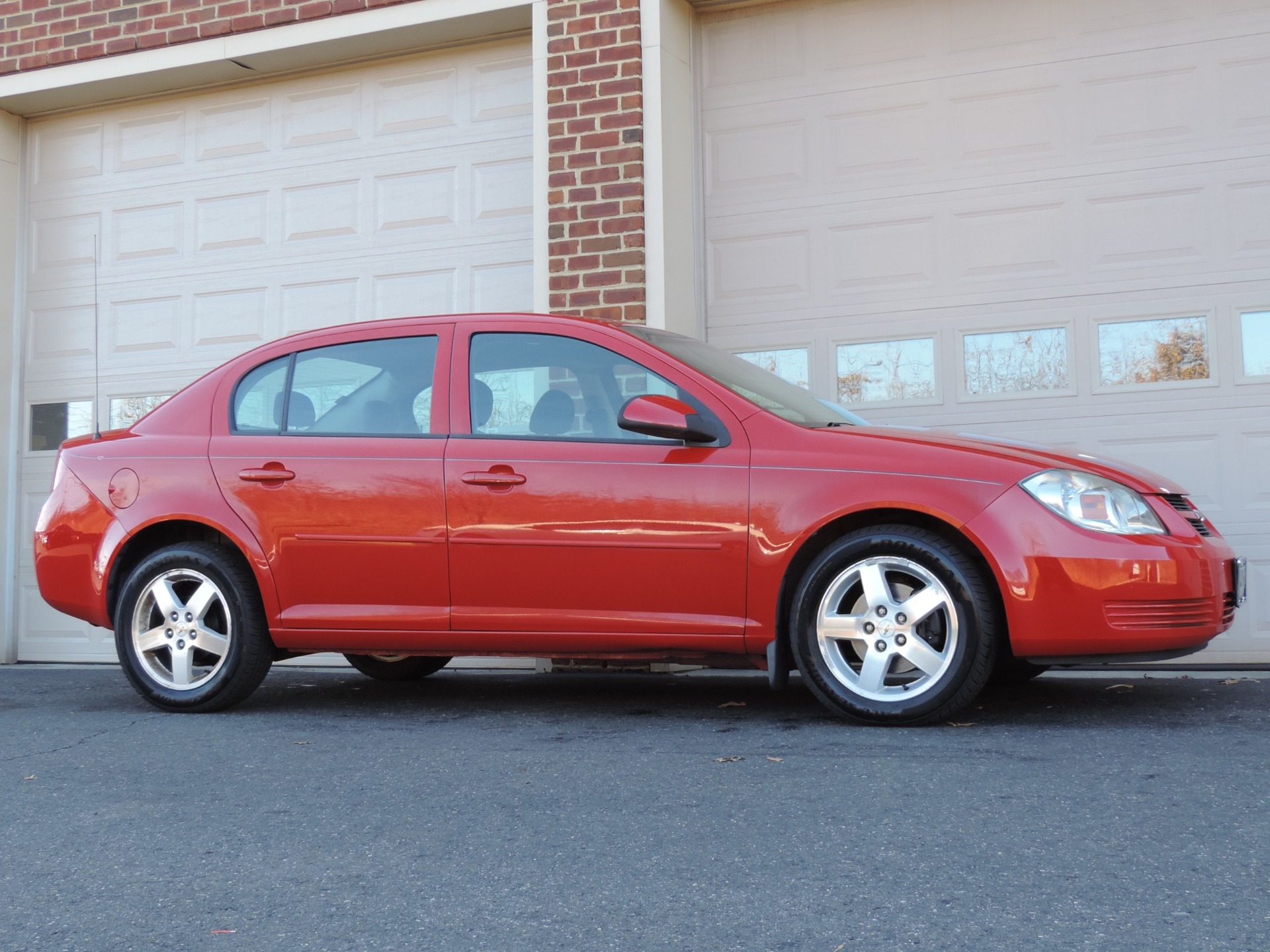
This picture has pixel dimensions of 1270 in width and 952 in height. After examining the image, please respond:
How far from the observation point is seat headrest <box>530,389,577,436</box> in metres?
5.05

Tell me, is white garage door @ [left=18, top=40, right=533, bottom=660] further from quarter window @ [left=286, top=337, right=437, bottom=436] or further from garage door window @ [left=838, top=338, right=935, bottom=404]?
quarter window @ [left=286, top=337, right=437, bottom=436]

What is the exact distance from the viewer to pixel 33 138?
9.73 m

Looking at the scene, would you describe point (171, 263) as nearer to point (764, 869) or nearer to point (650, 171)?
point (650, 171)

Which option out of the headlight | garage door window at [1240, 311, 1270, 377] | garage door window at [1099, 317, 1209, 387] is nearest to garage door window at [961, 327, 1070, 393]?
garage door window at [1099, 317, 1209, 387]

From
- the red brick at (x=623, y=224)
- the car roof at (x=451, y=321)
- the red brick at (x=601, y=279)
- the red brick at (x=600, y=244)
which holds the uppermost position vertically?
the red brick at (x=623, y=224)

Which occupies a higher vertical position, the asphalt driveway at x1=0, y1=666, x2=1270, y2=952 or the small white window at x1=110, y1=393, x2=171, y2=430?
the small white window at x1=110, y1=393, x2=171, y2=430

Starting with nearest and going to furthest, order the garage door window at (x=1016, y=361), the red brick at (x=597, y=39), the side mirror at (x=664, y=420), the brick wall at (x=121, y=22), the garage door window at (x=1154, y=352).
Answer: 1. the side mirror at (x=664, y=420)
2. the garage door window at (x=1154, y=352)
3. the garage door window at (x=1016, y=361)
4. the red brick at (x=597, y=39)
5. the brick wall at (x=121, y=22)

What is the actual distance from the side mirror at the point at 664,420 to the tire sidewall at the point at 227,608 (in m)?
1.77

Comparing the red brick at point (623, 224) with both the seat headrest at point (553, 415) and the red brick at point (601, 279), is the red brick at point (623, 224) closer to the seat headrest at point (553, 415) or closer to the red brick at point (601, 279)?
the red brick at point (601, 279)

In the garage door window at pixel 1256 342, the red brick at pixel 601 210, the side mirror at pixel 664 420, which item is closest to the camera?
the side mirror at pixel 664 420

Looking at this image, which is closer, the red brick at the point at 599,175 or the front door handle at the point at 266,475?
the front door handle at the point at 266,475

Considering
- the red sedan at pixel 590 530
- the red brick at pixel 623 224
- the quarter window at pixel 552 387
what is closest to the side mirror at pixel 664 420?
the red sedan at pixel 590 530

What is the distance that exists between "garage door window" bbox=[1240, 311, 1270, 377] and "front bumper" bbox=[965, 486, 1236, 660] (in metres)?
2.67

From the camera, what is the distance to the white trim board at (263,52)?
821cm
